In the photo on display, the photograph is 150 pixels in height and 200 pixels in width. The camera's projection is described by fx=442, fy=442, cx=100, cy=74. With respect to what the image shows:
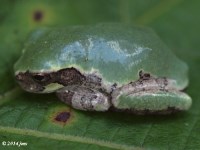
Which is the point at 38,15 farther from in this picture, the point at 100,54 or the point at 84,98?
the point at 84,98

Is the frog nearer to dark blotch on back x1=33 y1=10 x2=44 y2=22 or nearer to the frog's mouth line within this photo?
the frog's mouth line

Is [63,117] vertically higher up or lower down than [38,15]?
lower down

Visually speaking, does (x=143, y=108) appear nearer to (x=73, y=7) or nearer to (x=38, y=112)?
(x=38, y=112)

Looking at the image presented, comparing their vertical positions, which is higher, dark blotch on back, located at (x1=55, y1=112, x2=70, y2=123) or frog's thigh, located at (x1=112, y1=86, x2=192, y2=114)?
frog's thigh, located at (x1=112, y1=86, x2=192, y2=114)

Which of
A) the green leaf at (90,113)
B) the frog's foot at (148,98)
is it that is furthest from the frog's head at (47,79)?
the frog's foot at (148,98)

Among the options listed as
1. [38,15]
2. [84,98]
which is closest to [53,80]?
[84,98]

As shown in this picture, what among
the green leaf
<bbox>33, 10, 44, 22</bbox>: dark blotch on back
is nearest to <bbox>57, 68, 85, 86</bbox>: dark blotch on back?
the green leaf

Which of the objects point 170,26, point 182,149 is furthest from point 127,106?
point 170,26
